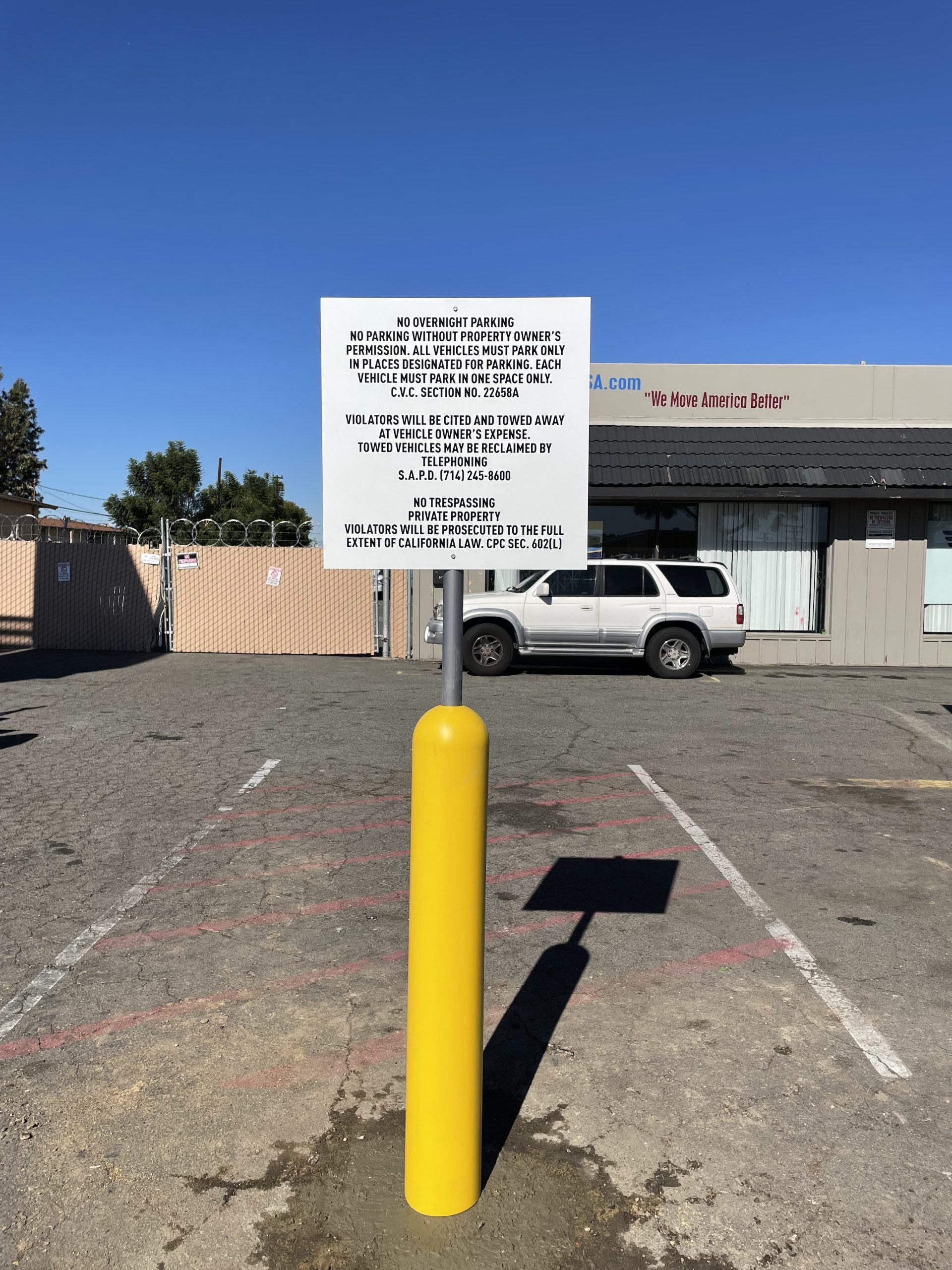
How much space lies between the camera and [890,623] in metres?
17.5

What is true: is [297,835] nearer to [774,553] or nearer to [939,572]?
[774,553]

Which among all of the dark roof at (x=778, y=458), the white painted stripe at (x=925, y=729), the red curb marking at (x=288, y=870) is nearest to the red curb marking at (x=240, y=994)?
the red curb marking at (x=288, y=870)

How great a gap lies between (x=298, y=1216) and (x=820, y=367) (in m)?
17.5

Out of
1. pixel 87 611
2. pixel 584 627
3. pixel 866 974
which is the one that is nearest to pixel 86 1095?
pixel 866 974

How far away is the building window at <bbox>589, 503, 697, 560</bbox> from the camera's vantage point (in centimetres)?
1769

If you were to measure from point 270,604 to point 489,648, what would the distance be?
5.21 metres

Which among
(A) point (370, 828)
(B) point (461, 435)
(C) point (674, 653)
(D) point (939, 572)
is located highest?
(B) point (461, 435)

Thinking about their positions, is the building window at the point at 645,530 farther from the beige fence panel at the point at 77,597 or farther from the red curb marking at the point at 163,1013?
the red curb marking at the point at 163,1013

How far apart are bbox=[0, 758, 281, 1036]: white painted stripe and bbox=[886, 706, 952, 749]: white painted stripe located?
24.3ft

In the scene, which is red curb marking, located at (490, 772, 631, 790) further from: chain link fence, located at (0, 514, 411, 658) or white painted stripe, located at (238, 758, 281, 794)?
chain link fence, located at (0, 514, 411, 658)

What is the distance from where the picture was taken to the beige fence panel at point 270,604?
18.2 metres

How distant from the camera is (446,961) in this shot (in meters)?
2.79

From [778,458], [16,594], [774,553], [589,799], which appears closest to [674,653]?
[774,553]

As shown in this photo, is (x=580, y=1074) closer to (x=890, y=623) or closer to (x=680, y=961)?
(x=680, y=961)
